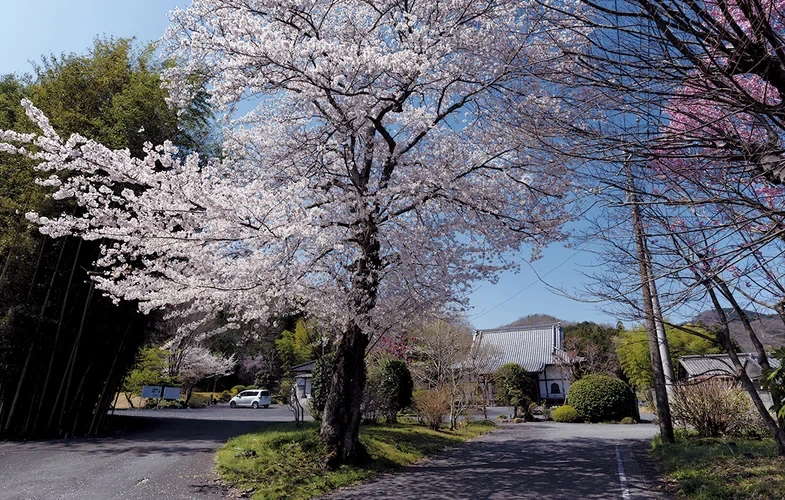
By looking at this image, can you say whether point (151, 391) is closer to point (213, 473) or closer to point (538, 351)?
point (213, 473)

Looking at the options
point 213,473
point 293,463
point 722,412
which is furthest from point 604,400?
point 213,473

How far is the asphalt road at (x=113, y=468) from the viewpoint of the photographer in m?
5.93

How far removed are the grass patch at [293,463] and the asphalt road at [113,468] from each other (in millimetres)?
369

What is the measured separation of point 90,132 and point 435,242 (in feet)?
28.2

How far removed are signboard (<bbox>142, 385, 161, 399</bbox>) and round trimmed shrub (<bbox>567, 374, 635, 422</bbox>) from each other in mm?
19340

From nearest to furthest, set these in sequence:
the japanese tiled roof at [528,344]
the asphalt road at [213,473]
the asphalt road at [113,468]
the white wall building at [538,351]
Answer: the asphalt road at [113,468] → the asphalt road at [213,473] → the white wall building at [538,351] → the japanese tiled roof at [528,344]

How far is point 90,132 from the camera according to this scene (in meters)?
10.7

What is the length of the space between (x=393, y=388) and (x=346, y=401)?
246 inches

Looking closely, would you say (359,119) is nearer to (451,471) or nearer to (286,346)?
(451,471)

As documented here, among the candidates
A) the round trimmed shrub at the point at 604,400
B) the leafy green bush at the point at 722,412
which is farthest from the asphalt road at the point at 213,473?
the round trimmed shrub at the point at 604,400

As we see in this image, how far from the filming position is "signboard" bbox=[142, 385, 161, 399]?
23.1 m

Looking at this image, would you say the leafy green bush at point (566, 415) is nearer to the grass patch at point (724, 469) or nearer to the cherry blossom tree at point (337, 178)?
the grass patch at point (724, 469)

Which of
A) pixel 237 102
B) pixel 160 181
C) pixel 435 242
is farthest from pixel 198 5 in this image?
pixel 435 242

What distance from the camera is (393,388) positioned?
13.8m
